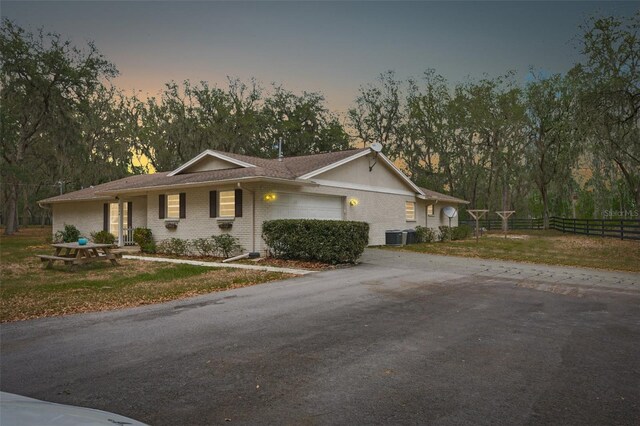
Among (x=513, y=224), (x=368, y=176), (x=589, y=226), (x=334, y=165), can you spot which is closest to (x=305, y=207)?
(x=334, y=165)

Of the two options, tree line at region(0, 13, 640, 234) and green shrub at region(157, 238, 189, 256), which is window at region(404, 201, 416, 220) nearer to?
tree line at region(0, 13, 640, 234)

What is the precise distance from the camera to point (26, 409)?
1632mm

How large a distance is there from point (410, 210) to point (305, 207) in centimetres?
975

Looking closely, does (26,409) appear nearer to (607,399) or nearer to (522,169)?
(607,399)

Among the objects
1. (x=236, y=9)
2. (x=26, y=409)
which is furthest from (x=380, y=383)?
(x=236, y=9)

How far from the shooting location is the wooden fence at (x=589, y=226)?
25.2m

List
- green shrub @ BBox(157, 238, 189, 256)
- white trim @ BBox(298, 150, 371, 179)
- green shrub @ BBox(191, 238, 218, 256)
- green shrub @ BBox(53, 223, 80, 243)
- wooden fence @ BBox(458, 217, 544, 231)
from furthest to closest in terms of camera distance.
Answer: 1. wooden fence @ BBox(458, 217, 544, 231)
2. green shrub @ BBox(53, 223, 80, 243)
3. green shrub @ BBox(157, 238, 189, 256)
4. white trim @ BBox(298, 150, 371, 179)
5. green shrub @ BBox(191, 238, 218, 256)

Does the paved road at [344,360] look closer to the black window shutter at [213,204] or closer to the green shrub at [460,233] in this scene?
the black window shutter at [213,204]

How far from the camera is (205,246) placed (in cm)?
1712

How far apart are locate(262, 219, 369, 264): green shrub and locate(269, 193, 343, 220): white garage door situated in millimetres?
1604

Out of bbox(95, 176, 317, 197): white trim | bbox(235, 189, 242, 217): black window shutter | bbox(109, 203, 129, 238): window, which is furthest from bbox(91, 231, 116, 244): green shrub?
bbox(235, 189, 242, 217): black window shutter

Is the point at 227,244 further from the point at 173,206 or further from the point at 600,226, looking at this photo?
the point at 600,226

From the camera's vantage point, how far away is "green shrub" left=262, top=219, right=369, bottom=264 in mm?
13750

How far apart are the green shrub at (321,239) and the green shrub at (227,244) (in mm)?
1942
